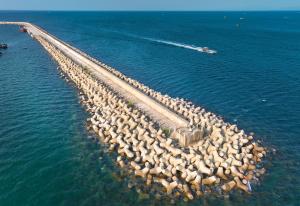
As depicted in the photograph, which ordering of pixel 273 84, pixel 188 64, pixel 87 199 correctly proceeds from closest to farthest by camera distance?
1. pixel 87 199
2. pixel 273 84
3. pixel 188 64

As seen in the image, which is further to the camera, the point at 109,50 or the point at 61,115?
the point at 109,50

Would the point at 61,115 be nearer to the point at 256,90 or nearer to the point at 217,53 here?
the point at 256,90

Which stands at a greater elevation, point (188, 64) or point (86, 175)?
point (188, 64)

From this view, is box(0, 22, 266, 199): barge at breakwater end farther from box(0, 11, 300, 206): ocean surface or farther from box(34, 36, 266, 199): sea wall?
box(0, 11, 300, 206): ocean surface

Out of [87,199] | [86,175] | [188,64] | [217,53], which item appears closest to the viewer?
[87,199]

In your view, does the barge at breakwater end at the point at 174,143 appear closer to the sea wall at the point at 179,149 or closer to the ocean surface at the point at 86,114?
the sea wall at the point at 179,149

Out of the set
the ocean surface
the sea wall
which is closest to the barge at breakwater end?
the sea wall

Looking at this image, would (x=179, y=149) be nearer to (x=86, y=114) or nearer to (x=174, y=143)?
(x=174, y=143)

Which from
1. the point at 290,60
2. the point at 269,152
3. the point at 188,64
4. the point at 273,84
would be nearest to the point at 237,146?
the point at 269,152
